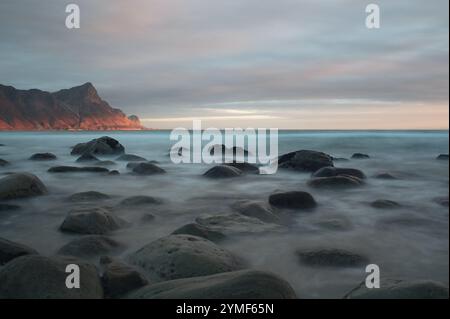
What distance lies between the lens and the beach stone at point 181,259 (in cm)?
507

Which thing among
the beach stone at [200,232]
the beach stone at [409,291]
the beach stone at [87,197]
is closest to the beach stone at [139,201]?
the beach stone at [87,197]

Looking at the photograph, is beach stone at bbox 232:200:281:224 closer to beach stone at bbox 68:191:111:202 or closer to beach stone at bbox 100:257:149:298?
beach stone at bbox 100:257:149:298

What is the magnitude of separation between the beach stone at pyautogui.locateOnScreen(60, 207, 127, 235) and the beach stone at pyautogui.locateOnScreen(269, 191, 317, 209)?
365cm

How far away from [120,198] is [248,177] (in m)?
5.72

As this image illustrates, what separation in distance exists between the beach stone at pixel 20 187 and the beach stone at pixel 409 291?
8.94 meters

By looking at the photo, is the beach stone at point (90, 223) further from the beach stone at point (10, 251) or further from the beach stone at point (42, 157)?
the beach stone at point (42, 157)

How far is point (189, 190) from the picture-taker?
1275cm

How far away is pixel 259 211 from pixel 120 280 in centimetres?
420

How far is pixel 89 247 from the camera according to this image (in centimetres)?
614

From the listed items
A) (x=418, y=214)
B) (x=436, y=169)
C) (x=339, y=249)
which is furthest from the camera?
(x=436, y=169)

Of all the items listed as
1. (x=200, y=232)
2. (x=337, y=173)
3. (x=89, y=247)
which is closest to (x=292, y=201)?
(x=200, y=232)
